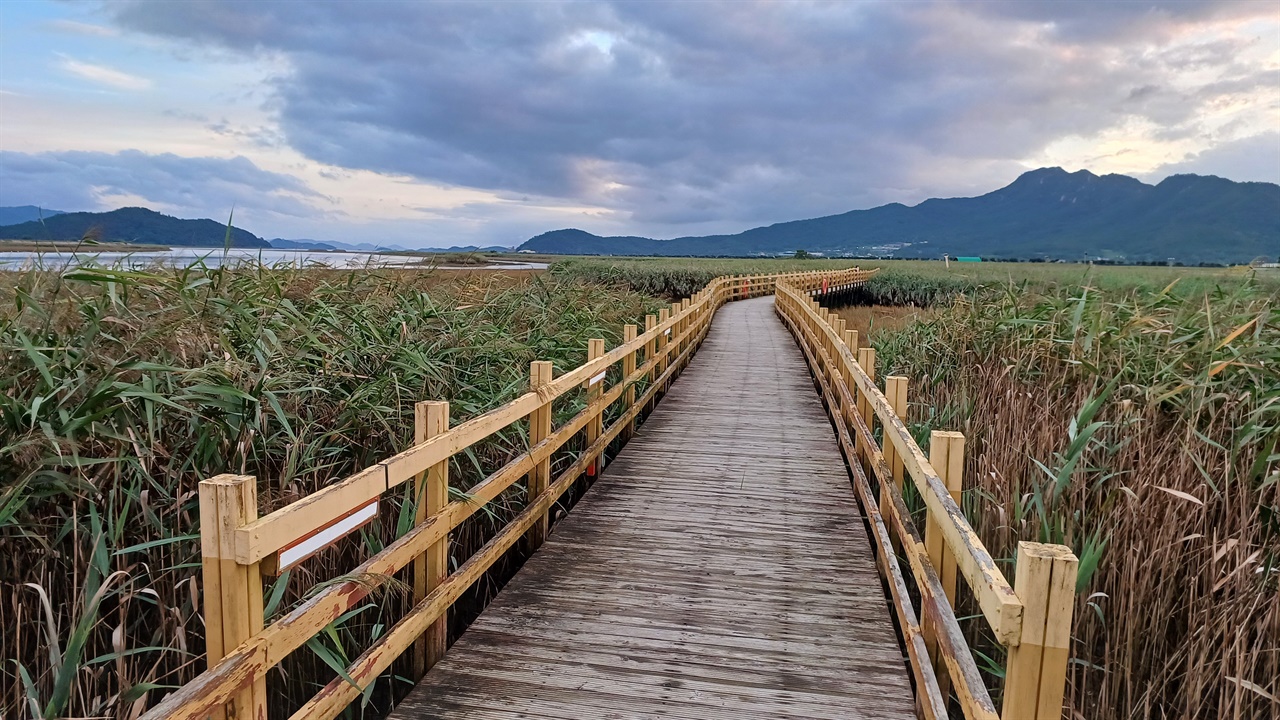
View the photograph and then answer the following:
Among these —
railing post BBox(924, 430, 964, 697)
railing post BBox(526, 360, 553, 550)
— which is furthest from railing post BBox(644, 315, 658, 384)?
railing post BBox(924, 430, 964, 697)

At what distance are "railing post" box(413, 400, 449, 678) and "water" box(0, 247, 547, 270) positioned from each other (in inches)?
92.5

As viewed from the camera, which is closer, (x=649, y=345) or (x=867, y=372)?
(x=867, y=372)

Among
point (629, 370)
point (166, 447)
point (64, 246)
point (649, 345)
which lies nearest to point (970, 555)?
point (166, 447)

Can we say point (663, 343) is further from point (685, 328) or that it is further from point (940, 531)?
point (940, 531)

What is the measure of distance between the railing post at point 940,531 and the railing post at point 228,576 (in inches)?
99.1

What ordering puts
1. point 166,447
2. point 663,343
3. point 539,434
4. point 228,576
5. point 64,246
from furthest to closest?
point 663,343 → point 539,434 → point 64,246 → point 166,447 → point 228,576

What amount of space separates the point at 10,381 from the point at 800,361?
11.5m

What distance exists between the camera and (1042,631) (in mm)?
1952

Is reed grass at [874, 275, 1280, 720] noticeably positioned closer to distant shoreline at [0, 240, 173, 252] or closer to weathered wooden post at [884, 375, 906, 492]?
weathered wooden post at [884, 375, 906, 492]

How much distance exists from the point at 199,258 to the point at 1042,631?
15.9ft

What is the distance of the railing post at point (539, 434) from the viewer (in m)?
4.49

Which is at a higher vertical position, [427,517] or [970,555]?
[970,555]

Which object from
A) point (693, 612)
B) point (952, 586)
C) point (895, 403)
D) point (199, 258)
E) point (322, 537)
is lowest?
point (693, 612)

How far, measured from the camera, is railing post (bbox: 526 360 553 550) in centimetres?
449
